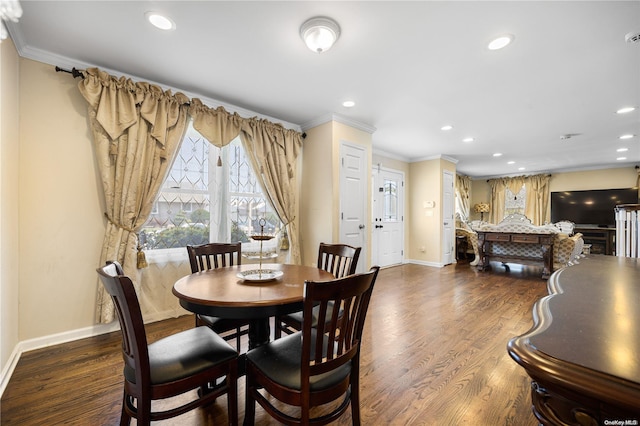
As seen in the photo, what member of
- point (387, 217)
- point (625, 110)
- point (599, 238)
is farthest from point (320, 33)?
point (599, 238)

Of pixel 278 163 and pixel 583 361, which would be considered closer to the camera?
pixel 583 361

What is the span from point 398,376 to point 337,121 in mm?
3045

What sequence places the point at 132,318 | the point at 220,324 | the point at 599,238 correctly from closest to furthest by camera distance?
the point at 132,318, the point at 220,324, the point at 599,238

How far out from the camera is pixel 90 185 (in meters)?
2.46

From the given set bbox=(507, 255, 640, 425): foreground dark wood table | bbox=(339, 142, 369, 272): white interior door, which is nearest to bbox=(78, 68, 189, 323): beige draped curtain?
bbox=(339, 142, 369, 272): white interior door

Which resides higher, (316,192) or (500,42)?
(500,42)

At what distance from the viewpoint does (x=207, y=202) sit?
320cm

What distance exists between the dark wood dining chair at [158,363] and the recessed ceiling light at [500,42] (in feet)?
9.41

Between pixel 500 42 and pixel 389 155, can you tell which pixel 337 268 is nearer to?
pixel 500 42

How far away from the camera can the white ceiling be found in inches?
71.1

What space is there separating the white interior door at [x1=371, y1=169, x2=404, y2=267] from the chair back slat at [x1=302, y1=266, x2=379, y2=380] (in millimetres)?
4343

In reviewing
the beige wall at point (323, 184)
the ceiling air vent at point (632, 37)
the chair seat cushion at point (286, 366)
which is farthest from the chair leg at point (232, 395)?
the ceiling air vent at point (632, 37)

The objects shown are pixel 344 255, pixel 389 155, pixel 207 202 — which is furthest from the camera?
pixel 389 155

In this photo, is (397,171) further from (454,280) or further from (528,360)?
(528,360)
